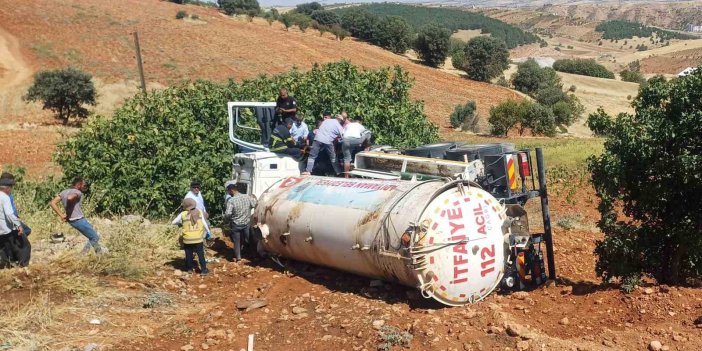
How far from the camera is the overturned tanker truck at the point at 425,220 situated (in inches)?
328

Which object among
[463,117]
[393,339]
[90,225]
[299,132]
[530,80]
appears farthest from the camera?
[530,80]

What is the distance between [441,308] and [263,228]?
3456 mm

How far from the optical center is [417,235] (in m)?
8.19

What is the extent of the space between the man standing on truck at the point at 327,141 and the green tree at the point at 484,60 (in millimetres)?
62769

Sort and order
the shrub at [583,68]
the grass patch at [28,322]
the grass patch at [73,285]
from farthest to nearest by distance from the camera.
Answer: the shrub at [583,68], the grass patch at [73,285], the grass patch at [28,322]

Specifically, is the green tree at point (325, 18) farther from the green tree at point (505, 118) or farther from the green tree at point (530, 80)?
the green tree at point (505, 118)

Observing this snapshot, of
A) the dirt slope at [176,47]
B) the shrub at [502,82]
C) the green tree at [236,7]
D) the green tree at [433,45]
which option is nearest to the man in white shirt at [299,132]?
the dirt slope at [176,47]

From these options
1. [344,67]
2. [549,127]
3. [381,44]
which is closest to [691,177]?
[344,67]

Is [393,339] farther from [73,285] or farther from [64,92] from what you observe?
[64,92]

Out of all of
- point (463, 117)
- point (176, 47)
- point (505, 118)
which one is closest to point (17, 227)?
point (505, 118)

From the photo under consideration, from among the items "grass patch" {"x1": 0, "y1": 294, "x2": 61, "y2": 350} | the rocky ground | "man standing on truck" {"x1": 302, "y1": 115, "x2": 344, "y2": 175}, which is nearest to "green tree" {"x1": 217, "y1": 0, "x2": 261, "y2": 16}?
"man standing on truck" {"x1": 302, "y1": 115, "x2": 344, "y2": 175}

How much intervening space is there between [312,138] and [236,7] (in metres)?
82.4

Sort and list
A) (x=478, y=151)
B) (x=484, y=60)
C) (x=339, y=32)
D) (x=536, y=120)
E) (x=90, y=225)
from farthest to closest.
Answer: (x=339, y=32)
(x=484, y=60)
(x=536, y=120)
(x=90, y=225)
(x=478, y=151)

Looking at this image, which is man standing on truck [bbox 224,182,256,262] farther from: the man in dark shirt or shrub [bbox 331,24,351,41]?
shrub [bbox 331,24,351,41]
